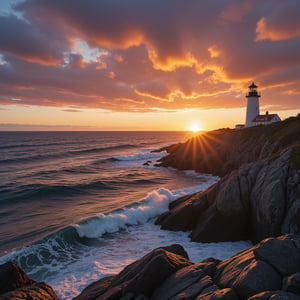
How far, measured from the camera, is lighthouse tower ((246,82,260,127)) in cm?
5509

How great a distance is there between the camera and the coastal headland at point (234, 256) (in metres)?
5.80

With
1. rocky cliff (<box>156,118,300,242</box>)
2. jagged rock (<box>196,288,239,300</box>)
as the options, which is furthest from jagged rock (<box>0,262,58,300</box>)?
rocky cliff (<box>156,118,300,242</box>)

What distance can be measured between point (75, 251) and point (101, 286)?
7017 millimetres

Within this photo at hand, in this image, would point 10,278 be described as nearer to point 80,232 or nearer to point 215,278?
point 80,232

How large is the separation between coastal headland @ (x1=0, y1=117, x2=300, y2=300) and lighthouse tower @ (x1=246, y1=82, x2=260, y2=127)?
33.4 m

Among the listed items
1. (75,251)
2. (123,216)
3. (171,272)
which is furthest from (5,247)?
(171,272)

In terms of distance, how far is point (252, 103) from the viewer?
183 ft

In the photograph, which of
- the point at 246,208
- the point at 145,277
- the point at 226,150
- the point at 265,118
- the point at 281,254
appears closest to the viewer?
the point at 281,254

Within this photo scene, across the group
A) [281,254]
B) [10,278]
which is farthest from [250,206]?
[10,278]

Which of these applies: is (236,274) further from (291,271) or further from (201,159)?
(201,159)

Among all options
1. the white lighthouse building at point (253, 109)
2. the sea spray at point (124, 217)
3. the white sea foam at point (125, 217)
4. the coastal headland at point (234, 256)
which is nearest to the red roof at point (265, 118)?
the white lighthouse building at point (253, 109)

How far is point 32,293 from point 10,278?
1.71 meters

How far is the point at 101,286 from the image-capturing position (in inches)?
355

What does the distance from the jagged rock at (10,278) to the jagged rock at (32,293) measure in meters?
0.91
